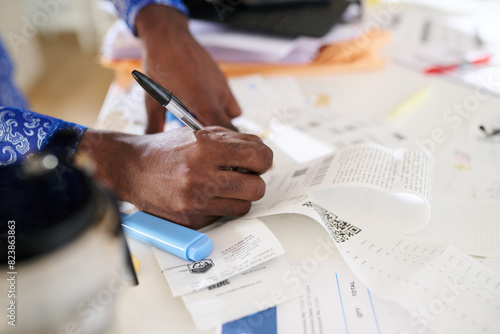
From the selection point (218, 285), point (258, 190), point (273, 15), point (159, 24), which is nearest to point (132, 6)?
point (159, 24)

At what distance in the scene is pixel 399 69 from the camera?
1165mm

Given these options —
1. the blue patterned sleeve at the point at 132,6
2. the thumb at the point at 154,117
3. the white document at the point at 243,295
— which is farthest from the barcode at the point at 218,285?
the blue patterned sleeve at the point at 132,6

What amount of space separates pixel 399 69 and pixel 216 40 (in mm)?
475

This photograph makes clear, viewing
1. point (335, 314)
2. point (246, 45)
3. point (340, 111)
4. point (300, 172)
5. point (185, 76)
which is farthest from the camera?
point (246, 45)

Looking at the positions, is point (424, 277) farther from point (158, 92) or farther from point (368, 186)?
point (158, 92)

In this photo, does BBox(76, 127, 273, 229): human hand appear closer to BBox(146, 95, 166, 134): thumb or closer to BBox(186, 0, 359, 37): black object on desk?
BBox(146, 95, 166, 134): thumb

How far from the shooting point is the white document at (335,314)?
1.58ft

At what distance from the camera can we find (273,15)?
121 cm

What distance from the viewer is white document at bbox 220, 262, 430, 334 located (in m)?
0.48

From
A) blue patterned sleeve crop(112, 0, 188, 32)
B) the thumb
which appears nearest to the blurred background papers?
blue patterned sleeve crop(112, 0, 188, 32)

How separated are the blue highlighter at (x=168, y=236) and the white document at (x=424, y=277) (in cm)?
16

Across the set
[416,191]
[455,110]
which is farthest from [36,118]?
[455,110]

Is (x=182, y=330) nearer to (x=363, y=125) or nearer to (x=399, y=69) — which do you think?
(x=363, y=125)

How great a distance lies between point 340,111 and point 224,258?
0.54 m
